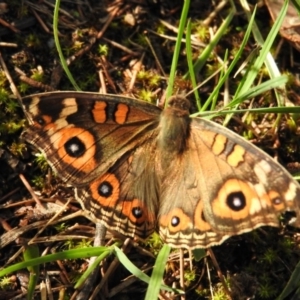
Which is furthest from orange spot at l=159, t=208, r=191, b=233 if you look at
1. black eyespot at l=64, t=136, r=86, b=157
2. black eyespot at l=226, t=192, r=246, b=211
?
black eyespot at l=64, t=136, r=86, b=157

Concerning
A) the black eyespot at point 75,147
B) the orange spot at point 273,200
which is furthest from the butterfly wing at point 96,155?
the orange spot at point 273,200

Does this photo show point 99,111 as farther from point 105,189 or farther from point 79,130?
point 105,189

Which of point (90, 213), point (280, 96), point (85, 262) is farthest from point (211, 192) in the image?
point (280, 96)

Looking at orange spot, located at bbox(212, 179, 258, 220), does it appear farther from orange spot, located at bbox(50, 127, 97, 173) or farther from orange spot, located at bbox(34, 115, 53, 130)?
orange spot, located at bbox(34, 115, 53, 130)

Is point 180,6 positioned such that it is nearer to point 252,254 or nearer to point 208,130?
point 208,130

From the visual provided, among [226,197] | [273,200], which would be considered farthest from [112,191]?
[273,200]
